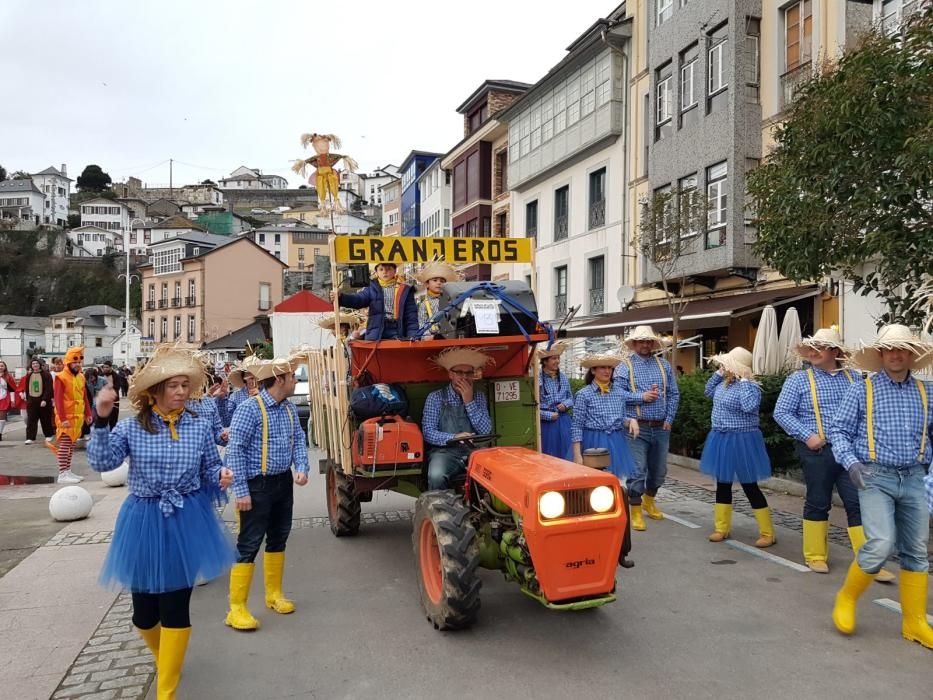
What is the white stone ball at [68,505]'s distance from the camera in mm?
8320

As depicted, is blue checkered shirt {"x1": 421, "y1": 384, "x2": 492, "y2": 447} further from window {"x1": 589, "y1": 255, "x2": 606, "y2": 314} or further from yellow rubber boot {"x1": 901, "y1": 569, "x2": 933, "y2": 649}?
window {"x1": 589, "y1": 255, "x2": 606, "y2": 314}

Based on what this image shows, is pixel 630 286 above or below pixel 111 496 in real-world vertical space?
above

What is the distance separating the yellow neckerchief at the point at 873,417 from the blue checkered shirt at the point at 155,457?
407 cm

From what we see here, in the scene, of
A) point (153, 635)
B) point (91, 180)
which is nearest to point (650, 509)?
point (153, 635)

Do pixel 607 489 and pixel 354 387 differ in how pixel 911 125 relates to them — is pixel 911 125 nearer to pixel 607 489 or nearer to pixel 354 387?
pixel 607 489

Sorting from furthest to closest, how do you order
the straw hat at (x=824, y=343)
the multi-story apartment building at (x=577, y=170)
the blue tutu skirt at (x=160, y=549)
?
1. the multi-story apartment building at (x=577, y=170)
2. the straw hat at (x=824, y=343)
3. the blue tutu skirt at (x=160, y=549)

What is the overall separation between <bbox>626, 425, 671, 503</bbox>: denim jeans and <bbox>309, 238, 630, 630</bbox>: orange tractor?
1.50m

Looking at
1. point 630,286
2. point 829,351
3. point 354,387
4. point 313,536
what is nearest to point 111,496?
point 313,536

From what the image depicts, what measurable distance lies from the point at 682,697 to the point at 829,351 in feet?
10.6

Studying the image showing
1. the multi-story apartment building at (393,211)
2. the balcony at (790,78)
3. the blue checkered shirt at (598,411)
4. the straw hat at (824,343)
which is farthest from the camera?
the multi-story apartment building at (393,211)

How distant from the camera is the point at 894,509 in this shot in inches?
184

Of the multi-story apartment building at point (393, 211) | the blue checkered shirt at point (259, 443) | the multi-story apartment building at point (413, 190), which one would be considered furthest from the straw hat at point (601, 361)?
the multi-story apartment building at point (393, 211)

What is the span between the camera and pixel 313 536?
764cm

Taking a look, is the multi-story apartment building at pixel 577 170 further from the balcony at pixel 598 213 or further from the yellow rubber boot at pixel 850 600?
the yellow rubber boot at pixel 850 600
